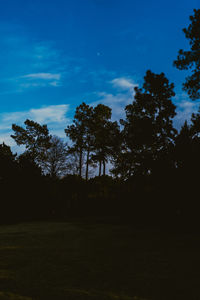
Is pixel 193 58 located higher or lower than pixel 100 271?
higher

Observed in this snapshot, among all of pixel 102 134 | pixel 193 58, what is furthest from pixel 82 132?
pixel 193 58

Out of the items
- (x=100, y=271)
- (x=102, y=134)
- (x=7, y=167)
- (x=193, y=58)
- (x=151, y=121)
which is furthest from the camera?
(x=102, y=134)

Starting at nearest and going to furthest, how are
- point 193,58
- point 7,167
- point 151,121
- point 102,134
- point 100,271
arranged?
point 100,271, point 193,58, point 7,167, point 151,121, point 102,134

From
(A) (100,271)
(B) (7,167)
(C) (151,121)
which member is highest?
(C) (151,121)

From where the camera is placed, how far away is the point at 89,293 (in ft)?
15.9

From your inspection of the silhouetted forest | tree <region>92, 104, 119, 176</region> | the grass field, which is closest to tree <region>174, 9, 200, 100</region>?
the silhouetted forest

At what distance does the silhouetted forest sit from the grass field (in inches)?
245

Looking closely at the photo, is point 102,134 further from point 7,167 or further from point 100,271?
point 100,271

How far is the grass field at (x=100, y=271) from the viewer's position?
4922 mm

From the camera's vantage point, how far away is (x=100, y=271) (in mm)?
6512

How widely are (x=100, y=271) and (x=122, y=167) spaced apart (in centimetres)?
2695

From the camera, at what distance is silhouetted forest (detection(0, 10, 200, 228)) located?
15695 millimetres

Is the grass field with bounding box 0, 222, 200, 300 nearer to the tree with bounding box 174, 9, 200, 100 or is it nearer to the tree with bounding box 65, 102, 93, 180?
the tree with bounding box 174, 9, 200, 100

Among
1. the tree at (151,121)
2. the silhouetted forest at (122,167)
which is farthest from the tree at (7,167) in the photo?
the tree at (151,121)
